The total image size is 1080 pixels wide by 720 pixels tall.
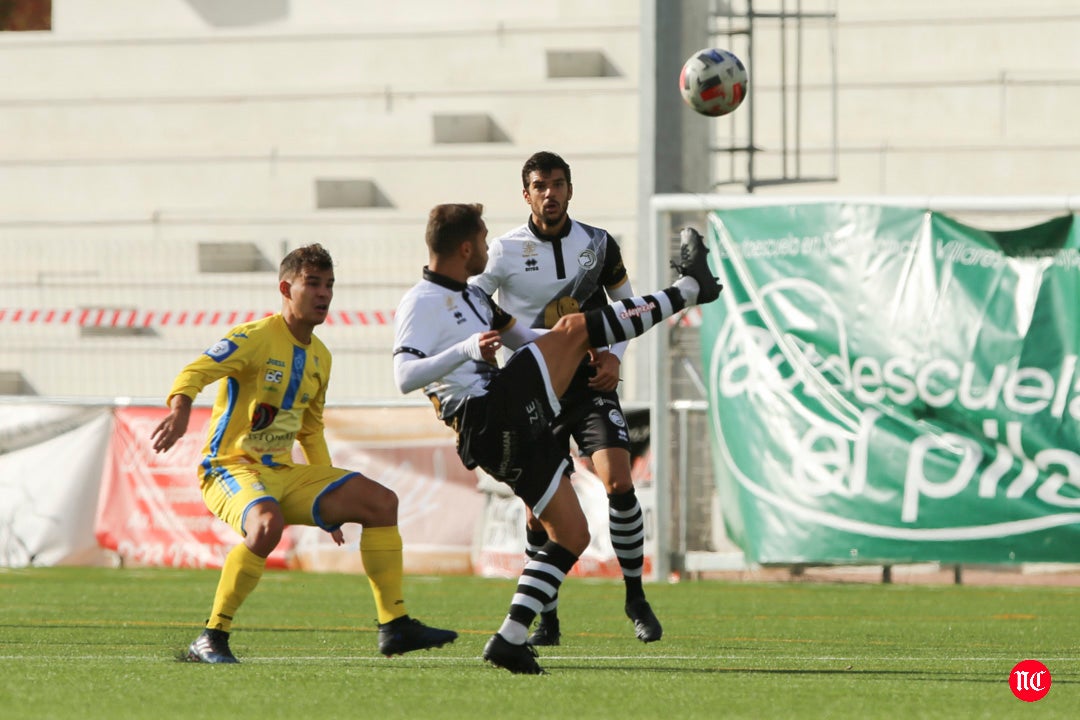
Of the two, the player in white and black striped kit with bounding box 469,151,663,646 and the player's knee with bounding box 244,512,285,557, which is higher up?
the player in white and black striped kit with bounding box 469,151,663,646

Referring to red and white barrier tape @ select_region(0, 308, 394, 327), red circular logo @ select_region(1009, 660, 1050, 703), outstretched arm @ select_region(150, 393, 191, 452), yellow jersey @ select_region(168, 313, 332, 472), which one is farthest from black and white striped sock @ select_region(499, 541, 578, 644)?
red and white barrier tape @ select_region(0, 308, 394, 327)

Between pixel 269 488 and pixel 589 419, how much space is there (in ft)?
5.47

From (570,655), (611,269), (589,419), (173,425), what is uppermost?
(611,269)

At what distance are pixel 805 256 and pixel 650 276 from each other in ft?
3.52

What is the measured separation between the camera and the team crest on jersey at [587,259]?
27.3ft

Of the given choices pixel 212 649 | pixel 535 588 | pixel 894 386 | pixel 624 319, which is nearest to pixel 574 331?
pixel 624 319

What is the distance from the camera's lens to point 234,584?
23.0ft

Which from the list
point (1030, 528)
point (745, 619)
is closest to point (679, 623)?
point (745, 619)

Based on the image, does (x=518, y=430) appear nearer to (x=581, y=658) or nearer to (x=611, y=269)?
(x=581, y=658)

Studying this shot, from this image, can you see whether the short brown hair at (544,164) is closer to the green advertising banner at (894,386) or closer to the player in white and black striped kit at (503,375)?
the player in white and black striped kit at (503,375)

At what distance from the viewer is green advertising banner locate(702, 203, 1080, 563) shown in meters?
11.9

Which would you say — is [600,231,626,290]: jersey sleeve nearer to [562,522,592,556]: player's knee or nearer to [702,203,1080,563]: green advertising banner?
[562,522,592,556]: player's knee

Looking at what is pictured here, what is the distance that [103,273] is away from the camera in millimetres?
19531

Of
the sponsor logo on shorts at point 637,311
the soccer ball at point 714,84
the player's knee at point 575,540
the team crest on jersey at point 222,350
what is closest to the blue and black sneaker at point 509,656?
the player's knee at point 575,540
